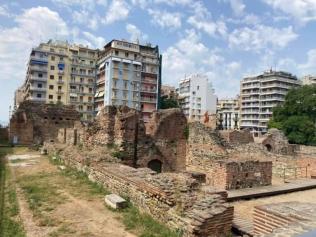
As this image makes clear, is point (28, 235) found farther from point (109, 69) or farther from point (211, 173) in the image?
point (109, 69)

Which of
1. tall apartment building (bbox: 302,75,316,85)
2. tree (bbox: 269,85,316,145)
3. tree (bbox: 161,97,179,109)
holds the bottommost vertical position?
tree (bbox: 269,85,316,145)

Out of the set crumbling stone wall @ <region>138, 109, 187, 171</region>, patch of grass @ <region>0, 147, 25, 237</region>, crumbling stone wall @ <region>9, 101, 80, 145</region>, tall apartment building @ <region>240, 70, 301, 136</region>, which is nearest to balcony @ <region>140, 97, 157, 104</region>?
crumbling stone wall @ <region>9, 101, 80, 145</region>

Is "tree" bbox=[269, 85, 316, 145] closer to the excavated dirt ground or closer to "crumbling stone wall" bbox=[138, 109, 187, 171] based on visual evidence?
"crumbling stone wall" bbox=[138, 109, 187, 171]

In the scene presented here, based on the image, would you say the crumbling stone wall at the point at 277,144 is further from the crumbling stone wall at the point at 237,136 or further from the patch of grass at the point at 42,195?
the patch of grass at the point at 42,195

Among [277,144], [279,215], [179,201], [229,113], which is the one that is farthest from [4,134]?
[229,113]

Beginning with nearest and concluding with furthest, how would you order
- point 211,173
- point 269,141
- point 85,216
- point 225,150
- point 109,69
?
point 85,216, point 211,173, point 225,150, point 269,141, point 109,69

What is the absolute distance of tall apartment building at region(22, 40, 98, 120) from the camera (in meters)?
57.6

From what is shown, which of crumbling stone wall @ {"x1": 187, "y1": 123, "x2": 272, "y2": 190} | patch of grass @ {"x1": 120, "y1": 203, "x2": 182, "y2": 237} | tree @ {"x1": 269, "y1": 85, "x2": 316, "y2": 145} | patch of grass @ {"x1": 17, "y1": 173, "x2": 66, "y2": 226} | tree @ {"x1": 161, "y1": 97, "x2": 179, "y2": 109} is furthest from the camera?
tree @ {"x1": 161, "y1": 97, "x2": 179, "y2": 109}

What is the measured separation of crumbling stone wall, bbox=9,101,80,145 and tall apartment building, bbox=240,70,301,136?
54.2 m

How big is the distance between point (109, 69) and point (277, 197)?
48070 mm

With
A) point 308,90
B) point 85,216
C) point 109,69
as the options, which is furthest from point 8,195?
point 109,69

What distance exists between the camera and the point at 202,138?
49.9ft

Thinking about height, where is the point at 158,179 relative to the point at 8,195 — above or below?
above

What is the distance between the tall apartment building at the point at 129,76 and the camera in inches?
2200
